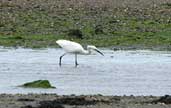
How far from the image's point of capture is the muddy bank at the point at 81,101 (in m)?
12.6

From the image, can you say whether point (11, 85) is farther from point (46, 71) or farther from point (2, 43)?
point (2, 43)

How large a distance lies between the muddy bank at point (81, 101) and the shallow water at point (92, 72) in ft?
4.86

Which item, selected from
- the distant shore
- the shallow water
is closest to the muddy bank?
the shallow water

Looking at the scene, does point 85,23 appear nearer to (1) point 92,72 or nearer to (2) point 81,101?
(1) point 92,72

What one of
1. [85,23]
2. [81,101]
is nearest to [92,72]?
[81,101]

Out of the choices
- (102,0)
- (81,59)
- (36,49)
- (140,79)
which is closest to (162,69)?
(140,79)

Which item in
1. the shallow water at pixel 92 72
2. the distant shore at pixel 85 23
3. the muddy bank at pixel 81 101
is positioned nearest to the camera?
the muddy bank at pixel 81 101

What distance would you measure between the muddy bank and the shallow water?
4.86ft

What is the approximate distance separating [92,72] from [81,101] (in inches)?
226

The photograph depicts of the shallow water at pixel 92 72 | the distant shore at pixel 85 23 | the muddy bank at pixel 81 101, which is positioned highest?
the distant shore at pixel 85 23

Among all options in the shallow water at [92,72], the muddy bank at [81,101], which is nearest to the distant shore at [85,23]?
the shallow water at [92,72]

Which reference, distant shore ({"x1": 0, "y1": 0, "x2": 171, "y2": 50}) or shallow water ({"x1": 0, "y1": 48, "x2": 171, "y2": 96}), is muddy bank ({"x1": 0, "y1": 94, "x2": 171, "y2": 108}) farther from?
distant shore ({"x1": 0, "y1": 0, "x2": 171, "y2": 50})

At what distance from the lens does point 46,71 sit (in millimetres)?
18688

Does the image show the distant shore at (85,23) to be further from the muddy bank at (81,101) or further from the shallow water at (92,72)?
the muddy bank at (81,101)
